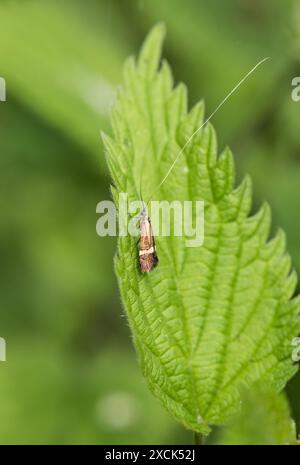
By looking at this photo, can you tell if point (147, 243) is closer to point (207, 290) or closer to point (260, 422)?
point (207, 290)

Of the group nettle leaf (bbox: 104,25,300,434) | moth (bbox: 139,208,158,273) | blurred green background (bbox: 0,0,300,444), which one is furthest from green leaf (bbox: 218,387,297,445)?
blurred green background (bbox: 0,0,300,444)

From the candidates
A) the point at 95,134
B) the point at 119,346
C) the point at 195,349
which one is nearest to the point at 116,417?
the point at 119,346

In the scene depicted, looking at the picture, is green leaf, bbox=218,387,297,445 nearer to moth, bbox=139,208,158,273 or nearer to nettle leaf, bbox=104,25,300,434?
nettle leaf, bbox=104,25,300,434

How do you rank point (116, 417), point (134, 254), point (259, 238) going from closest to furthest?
point (134, 254) → point (259, 238) → point (116, 417)

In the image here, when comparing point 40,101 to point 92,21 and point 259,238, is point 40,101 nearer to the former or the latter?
point 92,21

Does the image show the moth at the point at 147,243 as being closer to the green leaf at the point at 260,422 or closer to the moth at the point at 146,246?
the moth at the point at 146,246

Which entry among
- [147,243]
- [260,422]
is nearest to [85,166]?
[147,243]
